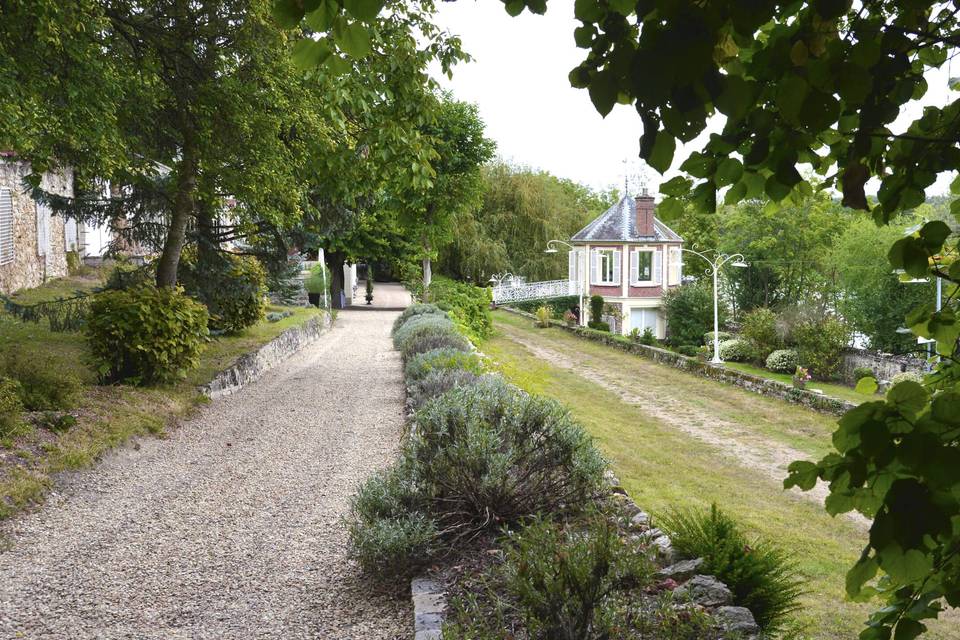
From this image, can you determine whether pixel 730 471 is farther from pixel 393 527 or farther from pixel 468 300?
pixel 468 300

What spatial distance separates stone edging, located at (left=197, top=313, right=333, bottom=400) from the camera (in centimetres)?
1188

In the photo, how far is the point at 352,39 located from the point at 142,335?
9.81 metres

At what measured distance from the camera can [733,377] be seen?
2306cm

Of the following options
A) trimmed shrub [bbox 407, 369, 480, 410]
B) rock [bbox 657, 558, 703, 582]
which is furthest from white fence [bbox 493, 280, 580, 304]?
rock [bbox 657, 558, 703, 582]

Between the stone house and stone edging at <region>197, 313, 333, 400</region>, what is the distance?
535cm

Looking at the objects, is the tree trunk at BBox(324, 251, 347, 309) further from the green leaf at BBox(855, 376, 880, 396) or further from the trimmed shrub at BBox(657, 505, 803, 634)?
the green leaf at BBox(855, 376, 880, 396)

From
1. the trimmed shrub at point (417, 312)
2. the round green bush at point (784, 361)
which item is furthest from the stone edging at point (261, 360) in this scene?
the round green bush at point (784, 361)

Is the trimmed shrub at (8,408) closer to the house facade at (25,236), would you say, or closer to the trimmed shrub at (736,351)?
the house facade at (25,236)

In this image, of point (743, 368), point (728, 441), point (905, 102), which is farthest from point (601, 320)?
point (905, 102)

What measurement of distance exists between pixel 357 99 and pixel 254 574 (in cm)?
449

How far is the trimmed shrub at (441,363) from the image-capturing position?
10.6 metres

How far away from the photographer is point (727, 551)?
4125mm

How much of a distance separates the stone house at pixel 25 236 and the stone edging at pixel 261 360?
5.35 meters

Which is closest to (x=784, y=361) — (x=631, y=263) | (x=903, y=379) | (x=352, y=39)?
(x=631, y=263)
